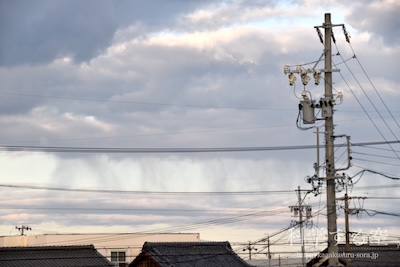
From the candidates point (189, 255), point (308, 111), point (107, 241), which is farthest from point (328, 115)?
point (107, 241)

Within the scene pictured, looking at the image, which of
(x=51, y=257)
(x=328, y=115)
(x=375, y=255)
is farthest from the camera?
(x=375, y=255)

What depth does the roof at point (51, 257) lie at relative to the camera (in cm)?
6556

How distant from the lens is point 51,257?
6750cm

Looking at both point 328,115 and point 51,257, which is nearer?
point 328,115

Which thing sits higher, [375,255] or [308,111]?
[308,111]

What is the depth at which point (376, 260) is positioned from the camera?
3068 inches

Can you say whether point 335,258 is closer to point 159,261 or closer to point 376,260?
point 159,261

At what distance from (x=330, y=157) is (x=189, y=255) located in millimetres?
34583

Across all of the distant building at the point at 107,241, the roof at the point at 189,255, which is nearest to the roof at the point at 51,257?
the roof at the point at 189,255

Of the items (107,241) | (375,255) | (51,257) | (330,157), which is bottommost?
(51,257)

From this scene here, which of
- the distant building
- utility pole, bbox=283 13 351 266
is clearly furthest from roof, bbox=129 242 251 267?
utility pole, bbox=283 13 351 266

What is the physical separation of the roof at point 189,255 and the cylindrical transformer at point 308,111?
1181 inches

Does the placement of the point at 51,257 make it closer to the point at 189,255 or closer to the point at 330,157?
the point at 189,255

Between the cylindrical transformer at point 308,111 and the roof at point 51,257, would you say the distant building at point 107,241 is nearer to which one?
the roof at point 51,257
